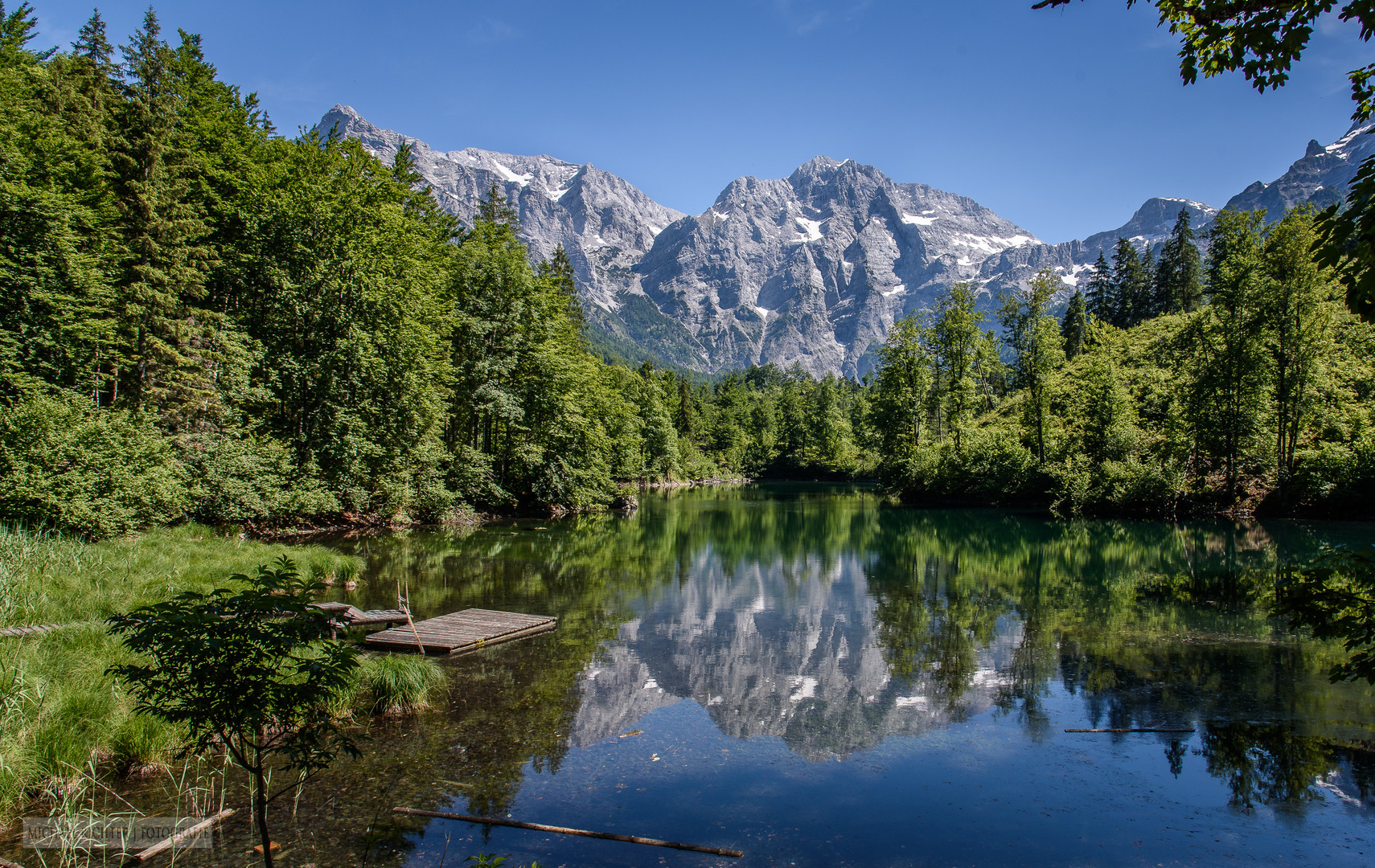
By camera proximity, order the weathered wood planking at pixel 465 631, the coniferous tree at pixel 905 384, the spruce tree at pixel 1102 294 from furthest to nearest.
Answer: the spruce tree at pixel 1102 294 → the coniferous tree at pixel 905 384 → the weathered wood planking at pixel 465 631

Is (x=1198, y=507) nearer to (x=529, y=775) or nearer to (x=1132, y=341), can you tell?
(x=1132, y=341)

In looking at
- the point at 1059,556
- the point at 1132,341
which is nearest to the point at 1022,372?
the point at 1132,341

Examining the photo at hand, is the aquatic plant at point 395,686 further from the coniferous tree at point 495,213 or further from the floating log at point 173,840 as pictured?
the coniferous tree at point 495,213

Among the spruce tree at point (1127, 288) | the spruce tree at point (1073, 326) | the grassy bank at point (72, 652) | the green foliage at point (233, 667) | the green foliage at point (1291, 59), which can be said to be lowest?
the grassy bank at point (72, 652)

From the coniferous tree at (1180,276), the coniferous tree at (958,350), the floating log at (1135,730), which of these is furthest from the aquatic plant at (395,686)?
the coniferous tree at (1180,276)

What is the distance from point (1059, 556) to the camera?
26.4 meters

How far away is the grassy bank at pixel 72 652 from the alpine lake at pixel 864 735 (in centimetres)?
79

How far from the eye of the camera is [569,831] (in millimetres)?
6988

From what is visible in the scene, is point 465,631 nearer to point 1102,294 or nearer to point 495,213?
point 495,213

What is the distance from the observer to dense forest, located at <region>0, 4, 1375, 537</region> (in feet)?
68.1

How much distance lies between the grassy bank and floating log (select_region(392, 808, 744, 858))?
3536 mm

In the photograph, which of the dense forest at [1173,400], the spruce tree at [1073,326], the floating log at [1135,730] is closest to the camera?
the floating log at [1135,730]

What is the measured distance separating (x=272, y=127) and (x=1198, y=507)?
53.0 meters

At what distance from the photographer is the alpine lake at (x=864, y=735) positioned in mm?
7059
